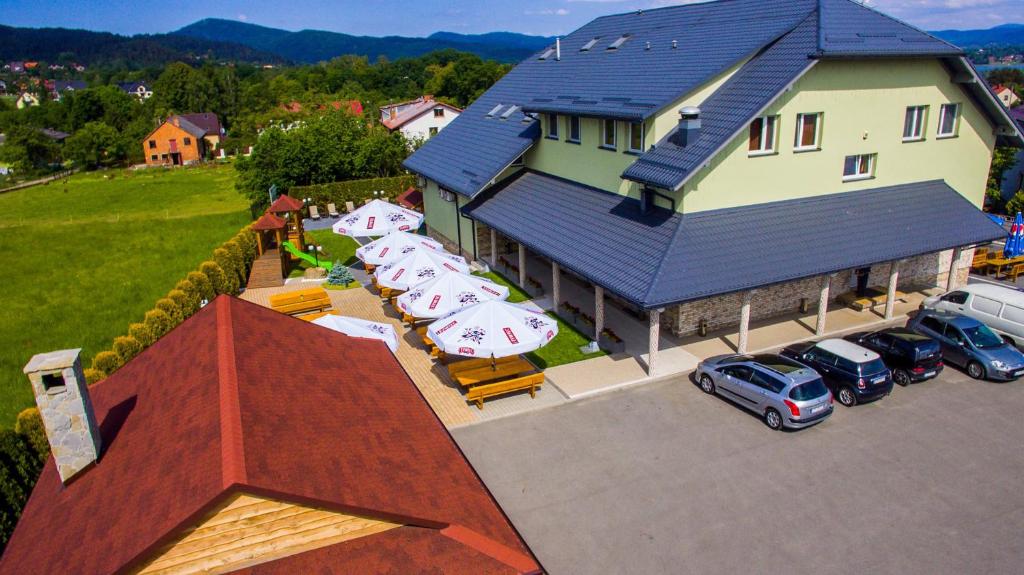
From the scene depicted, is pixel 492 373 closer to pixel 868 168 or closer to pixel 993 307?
pixel 868 168

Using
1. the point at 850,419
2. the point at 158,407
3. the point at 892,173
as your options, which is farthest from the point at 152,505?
the point at 892,173

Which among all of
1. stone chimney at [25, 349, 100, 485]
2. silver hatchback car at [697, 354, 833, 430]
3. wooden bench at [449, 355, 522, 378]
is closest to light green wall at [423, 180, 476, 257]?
wooden bench at [449, 355, 522, 378]

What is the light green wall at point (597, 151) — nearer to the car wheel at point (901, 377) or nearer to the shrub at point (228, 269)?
the car wheel at point (901, 377)

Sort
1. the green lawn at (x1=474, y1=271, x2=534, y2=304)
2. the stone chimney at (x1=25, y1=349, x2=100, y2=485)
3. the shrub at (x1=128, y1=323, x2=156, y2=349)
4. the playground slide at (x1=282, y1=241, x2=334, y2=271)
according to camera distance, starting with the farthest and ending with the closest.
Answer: the playground slide at (x1=282, y1=241, x2=334, y2=271), the green lawn at (x1=474, y1=271, x2=534, y2=304), the shrub at (x1=128, y1=323, x2=156, y2=349), the stone chimney at (x1=25, y1=349, x2=100, y2=485)

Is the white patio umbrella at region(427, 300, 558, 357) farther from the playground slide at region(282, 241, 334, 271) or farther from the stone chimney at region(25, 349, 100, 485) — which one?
the playground slide at region(282, 241, 334, 271)

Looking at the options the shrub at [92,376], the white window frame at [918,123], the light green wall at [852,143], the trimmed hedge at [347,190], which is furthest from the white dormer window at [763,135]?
the trimmed hedge at [347,190]

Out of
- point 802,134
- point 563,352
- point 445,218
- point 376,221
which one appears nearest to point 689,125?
point 802,134
